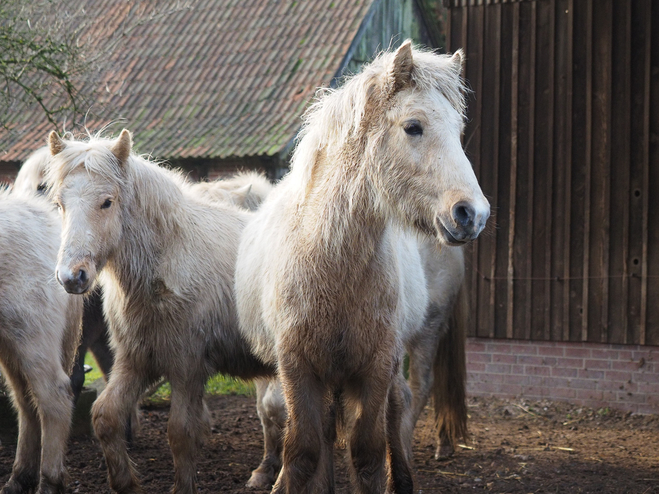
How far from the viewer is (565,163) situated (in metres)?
9.48

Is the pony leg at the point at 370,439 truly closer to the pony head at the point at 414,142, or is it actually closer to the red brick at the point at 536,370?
the pony head at the point at 414,142

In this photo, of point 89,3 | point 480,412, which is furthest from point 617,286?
point 89,3

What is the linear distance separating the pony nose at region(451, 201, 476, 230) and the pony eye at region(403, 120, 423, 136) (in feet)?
1.58

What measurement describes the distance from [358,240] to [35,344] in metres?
2.41

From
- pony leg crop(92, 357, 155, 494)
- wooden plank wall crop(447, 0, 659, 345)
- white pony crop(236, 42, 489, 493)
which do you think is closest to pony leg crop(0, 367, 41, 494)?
pony leg crop(92, 357, 155, 494)

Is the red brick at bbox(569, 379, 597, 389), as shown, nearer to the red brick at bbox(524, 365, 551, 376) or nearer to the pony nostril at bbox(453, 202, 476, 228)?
the red brick at bbox(524, 365, 551, 376)

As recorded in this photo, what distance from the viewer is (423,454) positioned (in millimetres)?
7297

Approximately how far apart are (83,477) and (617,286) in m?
6.16

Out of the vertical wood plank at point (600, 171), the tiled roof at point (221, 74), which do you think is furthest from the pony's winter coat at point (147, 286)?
the tiled roof at point (221, 74)

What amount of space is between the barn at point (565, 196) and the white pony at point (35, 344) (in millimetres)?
5666

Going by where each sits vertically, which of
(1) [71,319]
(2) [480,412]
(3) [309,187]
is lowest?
(2) [480,412]

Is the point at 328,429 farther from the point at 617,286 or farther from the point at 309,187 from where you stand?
the point at 617,286

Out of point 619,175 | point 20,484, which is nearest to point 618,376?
point 619,175

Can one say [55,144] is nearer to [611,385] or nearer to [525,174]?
[525,174]
